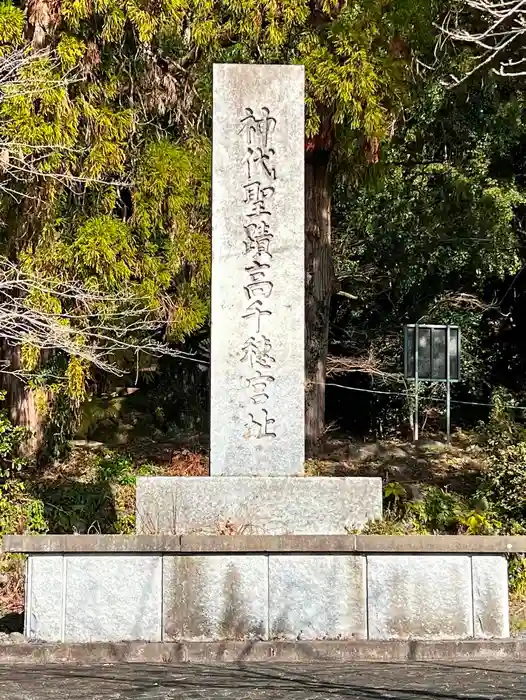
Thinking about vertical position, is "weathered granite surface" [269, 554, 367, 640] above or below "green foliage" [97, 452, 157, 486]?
below

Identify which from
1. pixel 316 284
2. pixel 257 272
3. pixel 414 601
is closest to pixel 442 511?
pixel 414 601

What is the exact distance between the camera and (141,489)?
7.31 metres

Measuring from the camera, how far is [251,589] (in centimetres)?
684

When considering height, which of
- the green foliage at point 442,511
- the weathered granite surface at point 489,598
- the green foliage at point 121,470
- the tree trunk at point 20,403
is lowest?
the weathered granite surface at point 489,598

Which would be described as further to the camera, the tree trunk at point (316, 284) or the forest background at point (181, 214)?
the tree trunk at point (316, 284)

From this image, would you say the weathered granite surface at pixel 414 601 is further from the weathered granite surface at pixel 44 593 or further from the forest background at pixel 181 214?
the weathered granite surface at pixel 44 593

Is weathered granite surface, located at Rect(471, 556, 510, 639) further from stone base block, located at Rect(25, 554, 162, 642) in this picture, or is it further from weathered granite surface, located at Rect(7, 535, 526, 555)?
stone base block, located at Rect(25, 554, 162, 642)

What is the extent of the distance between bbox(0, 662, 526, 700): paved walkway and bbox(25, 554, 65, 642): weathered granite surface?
460 mm

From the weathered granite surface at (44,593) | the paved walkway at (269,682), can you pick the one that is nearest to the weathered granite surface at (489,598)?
the paved walkway at (269,682)

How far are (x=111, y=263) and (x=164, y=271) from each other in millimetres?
755

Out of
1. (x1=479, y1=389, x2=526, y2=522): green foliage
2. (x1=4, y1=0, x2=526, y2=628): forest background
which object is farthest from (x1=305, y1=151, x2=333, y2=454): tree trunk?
(x1=479, y1=389, x2=526, y2=522): green foliage

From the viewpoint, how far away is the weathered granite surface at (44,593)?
22.3 feet

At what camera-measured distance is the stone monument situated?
7.30 meters

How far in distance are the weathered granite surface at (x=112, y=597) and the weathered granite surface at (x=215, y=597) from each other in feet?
0.30
